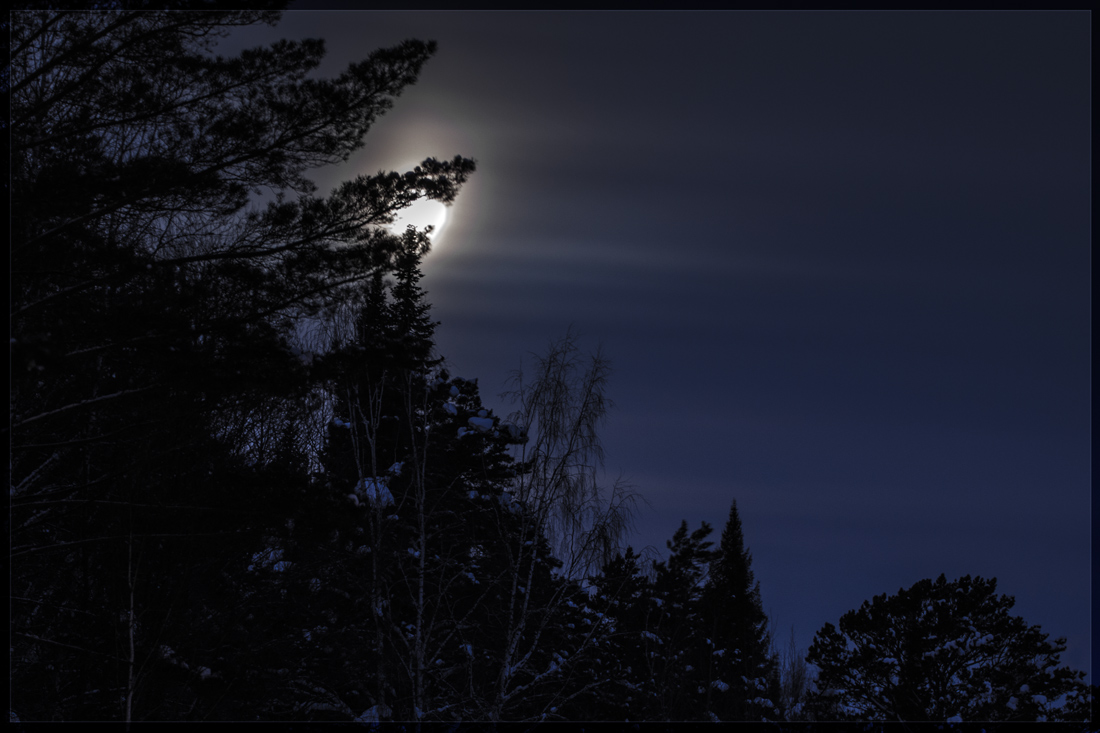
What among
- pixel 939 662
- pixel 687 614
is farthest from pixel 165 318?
pixel 687 614

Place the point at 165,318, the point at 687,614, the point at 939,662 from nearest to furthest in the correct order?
1. the point at 165,318
2. the point at 939,662
3. the point at 687,614

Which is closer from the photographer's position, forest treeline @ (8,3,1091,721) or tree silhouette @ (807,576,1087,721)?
forest treeline @ (8,3,1091,721)

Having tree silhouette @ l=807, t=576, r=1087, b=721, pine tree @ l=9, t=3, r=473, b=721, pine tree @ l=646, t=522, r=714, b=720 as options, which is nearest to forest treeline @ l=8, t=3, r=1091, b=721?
pine tree @ l=9, t=3, r=473, b=721

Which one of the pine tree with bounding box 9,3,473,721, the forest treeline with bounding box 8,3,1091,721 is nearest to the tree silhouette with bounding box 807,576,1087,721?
the forest treeline with bounding box 8,3,1091,721

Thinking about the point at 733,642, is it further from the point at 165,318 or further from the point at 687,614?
the point at 165,318

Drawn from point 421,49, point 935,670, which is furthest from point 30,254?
point 935,670

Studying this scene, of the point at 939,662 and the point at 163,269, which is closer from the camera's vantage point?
the point at 163,269

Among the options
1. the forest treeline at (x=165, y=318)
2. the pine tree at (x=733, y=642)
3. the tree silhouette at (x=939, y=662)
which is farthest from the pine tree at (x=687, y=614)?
the forest treeline at (x=165, y=318)

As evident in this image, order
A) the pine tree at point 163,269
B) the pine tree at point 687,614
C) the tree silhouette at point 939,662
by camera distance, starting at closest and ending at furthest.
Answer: the pine tree at point 163,269, the tree silhouette at point 939,662, the pine tree at point 687,614

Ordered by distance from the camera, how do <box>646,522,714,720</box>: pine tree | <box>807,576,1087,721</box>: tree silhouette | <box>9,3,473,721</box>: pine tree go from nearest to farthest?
1. <box>9,3,473,721</box>: pine tree
2. <box>807,576,1087,721</box>: tree silhouette
3. <box>646,522,714,720</box>: pine tree

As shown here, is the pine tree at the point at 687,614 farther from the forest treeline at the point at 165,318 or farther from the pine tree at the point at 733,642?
the forest treeline at the point at 165,318

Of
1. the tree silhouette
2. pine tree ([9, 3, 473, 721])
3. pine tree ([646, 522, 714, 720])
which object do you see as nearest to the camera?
pine tree ([9, 3, 473, 721])

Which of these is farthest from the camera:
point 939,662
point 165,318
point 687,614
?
point 687,614

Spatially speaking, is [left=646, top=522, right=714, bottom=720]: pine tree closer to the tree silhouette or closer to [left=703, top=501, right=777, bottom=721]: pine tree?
[left=703, top=501, right=777, bottom=721]: pine tree
